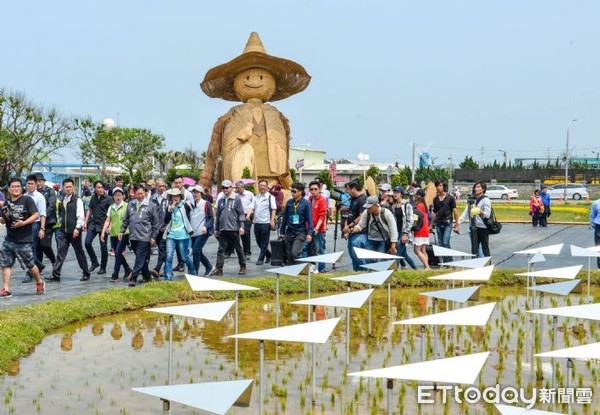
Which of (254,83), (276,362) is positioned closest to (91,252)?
(276,362)

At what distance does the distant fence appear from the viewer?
6800cm

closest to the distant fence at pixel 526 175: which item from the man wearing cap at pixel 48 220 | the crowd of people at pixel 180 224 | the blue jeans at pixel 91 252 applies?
the crowd of people at pixel 180 224

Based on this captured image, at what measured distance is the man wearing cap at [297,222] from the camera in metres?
13.7

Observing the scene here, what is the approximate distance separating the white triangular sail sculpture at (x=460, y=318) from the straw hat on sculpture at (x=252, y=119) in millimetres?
26304

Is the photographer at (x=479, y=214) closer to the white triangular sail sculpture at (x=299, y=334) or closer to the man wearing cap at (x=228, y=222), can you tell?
the man wearing cap at (x=228, y=222)

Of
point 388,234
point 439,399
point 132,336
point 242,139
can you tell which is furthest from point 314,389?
point 242,139

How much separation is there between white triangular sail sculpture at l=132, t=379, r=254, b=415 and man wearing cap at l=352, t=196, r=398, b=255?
26.7 feet

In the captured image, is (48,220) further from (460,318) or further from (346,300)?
(460,318)

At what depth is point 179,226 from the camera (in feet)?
43.4

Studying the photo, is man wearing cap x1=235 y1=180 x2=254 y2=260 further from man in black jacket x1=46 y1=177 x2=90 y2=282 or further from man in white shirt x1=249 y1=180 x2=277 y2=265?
man in black jacket x1=46 y1=177 x2=90 y2=282

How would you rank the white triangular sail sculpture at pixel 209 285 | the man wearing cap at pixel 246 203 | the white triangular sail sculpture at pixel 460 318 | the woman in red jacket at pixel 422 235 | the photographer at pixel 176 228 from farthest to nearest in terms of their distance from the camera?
the man wearing cap at pixel 246 203
the woman in red jacket at pixel 422 235
the photographer at pixel 176 228
the white triangular sail sculpture at pixel 209 285
the white triangular sail sculpture at pixel 460 318

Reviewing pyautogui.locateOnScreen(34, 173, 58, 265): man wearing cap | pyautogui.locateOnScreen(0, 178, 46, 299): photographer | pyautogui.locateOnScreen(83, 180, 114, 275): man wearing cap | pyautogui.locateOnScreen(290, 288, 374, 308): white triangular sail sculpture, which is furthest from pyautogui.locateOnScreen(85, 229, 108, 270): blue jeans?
pyautogui.locateOnScreen(290, 288, 374, 308): white triangular sail sculpture

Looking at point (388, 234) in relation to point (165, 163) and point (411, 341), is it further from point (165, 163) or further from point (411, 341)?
point (165, 163)

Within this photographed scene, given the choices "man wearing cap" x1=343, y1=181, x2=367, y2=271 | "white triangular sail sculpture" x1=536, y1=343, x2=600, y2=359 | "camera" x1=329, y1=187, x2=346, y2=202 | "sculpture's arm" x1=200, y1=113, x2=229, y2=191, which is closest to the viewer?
"white triangular sail sculpture" x1=536, y1=343, x2=600, y2=359
